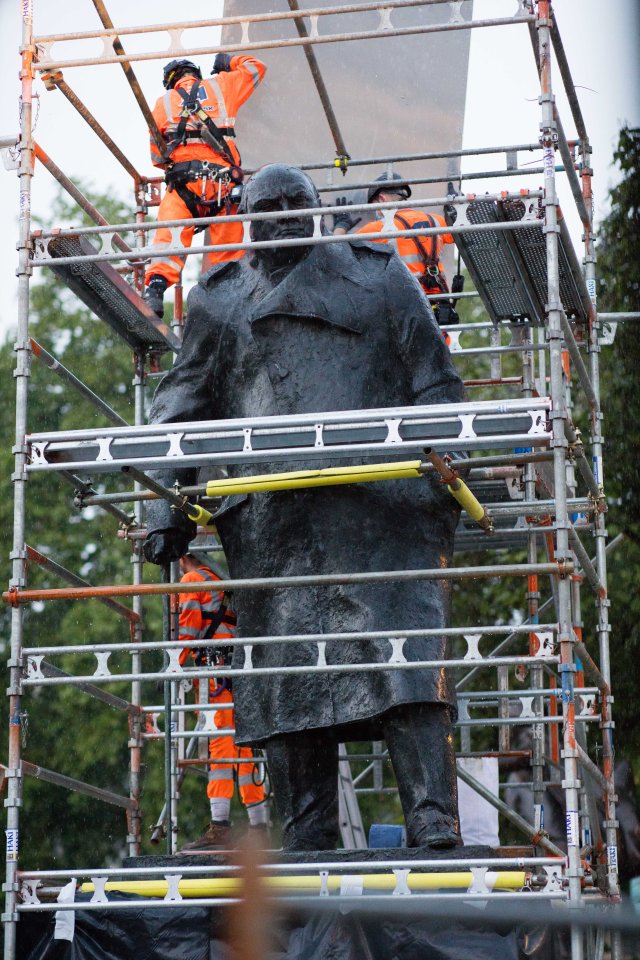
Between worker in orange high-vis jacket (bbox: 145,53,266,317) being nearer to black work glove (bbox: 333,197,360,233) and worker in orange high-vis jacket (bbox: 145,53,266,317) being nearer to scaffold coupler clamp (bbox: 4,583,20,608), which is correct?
black work glove (bbox: 333,197,360,233)

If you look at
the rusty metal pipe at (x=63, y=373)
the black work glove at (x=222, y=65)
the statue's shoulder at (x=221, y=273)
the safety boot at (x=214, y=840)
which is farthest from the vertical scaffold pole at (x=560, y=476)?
the black work glove at (x=222, y=65)

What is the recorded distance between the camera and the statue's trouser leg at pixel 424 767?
19.9 feet

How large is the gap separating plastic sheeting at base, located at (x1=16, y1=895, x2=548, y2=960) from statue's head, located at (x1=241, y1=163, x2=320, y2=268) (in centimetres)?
266

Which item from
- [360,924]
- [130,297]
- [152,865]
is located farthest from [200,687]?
[360,924]

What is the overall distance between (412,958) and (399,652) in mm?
1072

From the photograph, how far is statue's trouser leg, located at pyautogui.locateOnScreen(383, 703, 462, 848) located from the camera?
19.9 feet

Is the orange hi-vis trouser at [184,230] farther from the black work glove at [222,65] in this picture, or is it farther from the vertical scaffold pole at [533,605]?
the vertical scaffold pole at [533,605]

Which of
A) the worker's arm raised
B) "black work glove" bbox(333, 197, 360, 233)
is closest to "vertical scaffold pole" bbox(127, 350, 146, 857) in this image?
"black work glove" bbox(333, 197, 360, 233)

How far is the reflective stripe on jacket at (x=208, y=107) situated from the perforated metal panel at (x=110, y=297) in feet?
2.90

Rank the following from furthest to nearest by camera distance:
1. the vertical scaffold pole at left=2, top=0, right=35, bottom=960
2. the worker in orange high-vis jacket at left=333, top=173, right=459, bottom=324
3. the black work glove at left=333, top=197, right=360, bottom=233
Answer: the black work glove at left=333, top=197, right=360, bottom=233 → the worker in orange high-vis jacket at left=333, top=173, right=459, bottom=324 → the vertical scaffold pole at left=2, top=0, right=35, bottom=960

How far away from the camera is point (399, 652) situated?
6.05 m

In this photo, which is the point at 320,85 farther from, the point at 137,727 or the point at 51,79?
the point at 137,727

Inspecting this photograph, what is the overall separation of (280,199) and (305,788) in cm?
233

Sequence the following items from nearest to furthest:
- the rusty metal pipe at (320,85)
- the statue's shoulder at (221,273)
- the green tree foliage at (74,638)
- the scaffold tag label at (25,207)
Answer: the scaffold tag label at (25,207) → the statue's shoulder at (221,273) → the rusty metal pipe at (320,85) → the green tree foliage at (74,638)
